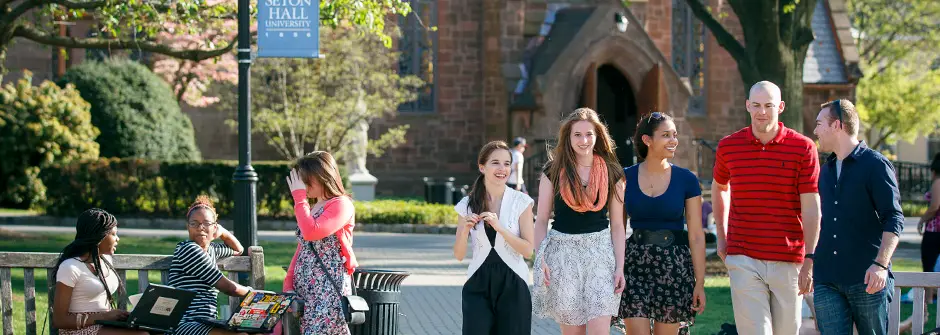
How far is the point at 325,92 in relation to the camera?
1091 inches

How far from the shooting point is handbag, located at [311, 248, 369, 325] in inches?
→ 303

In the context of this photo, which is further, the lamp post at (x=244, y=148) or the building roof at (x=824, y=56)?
the building roof at (x=824, y=56)

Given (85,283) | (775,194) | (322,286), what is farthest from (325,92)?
(775,194)

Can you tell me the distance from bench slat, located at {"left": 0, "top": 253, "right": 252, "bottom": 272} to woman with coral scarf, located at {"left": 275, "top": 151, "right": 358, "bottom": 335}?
0.60 metres

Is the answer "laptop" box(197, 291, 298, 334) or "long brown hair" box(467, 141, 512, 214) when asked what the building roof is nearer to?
"long brown hair" box(467, 141, 512, 214)

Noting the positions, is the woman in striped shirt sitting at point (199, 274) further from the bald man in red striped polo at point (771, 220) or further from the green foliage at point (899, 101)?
the green foliage at point (899, 101)

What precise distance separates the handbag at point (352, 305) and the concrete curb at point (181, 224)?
1537 cm

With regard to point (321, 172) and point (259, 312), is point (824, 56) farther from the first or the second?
point (259, 312)

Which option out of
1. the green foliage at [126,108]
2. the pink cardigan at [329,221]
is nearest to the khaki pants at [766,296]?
the pink cardigan at [329,221]

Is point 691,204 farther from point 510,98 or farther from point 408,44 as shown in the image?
point 408,44

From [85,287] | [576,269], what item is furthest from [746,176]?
[85,287]

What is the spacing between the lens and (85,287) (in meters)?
7.90

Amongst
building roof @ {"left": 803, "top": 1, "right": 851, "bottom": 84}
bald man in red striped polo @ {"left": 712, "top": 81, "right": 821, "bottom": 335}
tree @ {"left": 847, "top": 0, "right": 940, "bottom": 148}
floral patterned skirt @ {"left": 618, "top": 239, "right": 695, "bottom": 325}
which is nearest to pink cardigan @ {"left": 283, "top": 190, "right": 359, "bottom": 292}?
floral patterned skirt @ {"left": 618, "top": 239, "right": 695, "bottom": 325}

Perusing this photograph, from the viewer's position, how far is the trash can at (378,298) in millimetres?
8039
